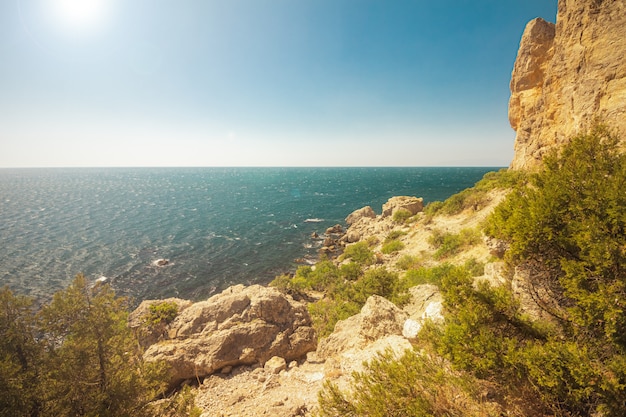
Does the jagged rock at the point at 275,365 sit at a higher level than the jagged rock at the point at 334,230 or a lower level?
higher

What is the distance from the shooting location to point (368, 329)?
38.4 feet

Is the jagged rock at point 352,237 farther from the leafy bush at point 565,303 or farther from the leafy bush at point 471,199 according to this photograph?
the leafy bush at point 565,303

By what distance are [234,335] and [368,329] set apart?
775 centimetres

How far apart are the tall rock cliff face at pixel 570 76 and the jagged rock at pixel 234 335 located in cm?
1763

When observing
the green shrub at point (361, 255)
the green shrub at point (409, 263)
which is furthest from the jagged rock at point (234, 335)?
the green shrub at point (361, 255)

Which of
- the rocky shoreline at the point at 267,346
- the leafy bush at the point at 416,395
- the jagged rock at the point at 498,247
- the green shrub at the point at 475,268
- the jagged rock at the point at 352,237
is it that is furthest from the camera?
the jagged rock at the point at 352,237

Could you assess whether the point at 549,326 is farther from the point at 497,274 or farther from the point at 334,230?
the point at 334,230

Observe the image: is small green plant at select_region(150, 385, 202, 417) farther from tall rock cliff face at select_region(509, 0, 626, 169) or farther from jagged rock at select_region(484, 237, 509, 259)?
tall rock cliff face at select_region(509, 0, 626, 169)

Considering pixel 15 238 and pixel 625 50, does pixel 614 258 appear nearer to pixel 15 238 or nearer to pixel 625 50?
pixel 625 50

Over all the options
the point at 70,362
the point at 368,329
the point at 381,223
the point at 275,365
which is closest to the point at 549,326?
the point at 368,329

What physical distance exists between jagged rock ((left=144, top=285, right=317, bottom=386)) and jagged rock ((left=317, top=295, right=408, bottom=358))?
2316 millimetres

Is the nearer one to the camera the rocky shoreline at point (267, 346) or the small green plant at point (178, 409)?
the small green plant at point (178, 409)

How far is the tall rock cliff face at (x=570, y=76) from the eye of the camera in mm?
16859

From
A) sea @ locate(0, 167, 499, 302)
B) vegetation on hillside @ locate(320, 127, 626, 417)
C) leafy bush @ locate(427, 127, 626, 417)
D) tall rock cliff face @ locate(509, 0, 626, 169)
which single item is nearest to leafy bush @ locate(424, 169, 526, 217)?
tall rock cliff face @ locate(509, 0, 626, 169)
